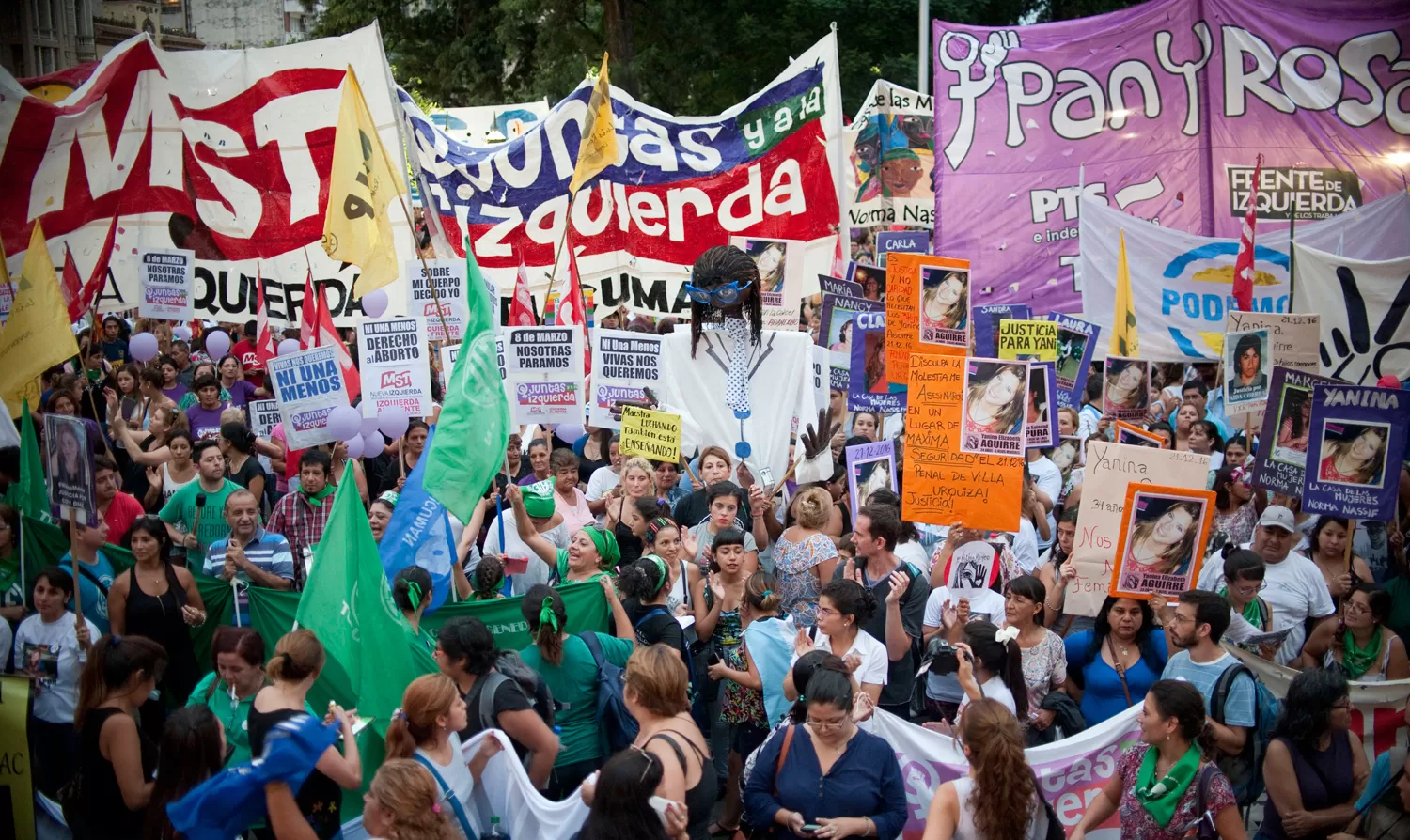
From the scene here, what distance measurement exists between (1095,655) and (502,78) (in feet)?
93.2

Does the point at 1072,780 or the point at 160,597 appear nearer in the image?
the point at 1072,780

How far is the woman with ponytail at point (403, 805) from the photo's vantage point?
4035 mm

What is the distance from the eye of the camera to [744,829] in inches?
230

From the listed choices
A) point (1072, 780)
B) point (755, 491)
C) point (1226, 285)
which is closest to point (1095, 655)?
point (1072, 780)

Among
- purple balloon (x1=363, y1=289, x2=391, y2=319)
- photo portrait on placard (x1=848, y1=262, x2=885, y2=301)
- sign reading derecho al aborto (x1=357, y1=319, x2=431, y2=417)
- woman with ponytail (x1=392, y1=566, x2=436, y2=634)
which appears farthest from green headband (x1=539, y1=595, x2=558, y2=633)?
purple balloon (x1=363, y1=289, x2=391, y2=319)

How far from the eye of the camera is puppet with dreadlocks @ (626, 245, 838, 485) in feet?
29.5

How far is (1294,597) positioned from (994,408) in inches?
70.6

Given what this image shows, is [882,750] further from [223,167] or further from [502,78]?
[502,78]

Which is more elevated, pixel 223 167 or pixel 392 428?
pixel 223 167

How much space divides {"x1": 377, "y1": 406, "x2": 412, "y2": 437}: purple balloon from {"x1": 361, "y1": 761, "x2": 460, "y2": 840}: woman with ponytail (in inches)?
182

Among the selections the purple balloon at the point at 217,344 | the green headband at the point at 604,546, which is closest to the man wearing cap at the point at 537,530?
the green headband at the point at 604,546

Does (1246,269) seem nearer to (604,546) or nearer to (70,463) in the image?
(604,546)

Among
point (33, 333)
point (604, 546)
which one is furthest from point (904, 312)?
point (33, 333)

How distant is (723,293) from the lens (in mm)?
8836
